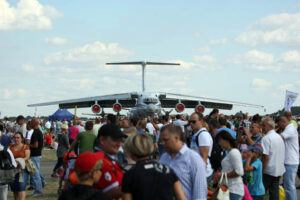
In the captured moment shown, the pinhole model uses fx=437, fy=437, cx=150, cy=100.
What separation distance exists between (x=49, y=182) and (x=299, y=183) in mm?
6329

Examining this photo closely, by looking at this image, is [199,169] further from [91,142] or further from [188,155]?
[91,142]

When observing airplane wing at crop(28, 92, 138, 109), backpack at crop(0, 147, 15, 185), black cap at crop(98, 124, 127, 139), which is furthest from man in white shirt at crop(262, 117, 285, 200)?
airplane wing at crop(28, 92, 138, 109)

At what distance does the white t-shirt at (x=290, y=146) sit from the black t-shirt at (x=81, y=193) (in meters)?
4.98

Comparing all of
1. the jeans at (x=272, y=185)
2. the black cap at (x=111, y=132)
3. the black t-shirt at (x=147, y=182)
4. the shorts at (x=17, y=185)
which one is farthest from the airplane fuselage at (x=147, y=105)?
the black t-shirt at (x=147, y=182)

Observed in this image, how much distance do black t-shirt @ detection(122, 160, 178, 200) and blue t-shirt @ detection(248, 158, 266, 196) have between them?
9.97ft

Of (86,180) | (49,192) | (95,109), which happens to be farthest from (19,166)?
(95,109)

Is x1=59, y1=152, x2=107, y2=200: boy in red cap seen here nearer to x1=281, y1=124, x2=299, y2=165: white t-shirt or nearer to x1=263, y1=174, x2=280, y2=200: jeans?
x1=263, y1=174, x2=280, y2=200: jeans

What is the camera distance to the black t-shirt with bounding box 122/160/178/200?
3037 mm

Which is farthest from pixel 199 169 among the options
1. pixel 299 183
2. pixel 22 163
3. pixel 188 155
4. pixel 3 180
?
pixel 299 183

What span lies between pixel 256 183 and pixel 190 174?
243cm

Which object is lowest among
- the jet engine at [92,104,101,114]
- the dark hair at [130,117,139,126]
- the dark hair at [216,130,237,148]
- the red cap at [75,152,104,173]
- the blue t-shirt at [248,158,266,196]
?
the jet engine at [92,104,101,114]

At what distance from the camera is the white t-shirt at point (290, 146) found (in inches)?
284

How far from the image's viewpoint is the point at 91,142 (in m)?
8.23

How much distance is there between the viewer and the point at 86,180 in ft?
9.86
